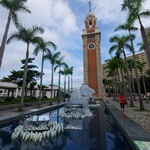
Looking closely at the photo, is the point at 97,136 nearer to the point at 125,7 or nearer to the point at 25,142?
the point at 25,142

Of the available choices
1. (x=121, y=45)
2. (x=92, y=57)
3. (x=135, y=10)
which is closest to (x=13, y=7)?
(x=135, y=10)

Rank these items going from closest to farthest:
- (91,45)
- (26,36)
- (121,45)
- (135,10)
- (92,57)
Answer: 1. (135,10)
2. (26,36)
3. (121,45)
4. (92,57)
5. (91,45)

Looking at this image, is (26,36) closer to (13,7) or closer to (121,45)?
(13,7)

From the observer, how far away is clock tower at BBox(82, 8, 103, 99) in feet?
120

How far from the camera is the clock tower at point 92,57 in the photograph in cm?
3659

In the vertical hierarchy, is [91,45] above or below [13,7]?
above

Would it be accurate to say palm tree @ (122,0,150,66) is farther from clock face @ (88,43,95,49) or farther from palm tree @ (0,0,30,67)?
clock face @ (88,43,95,49)

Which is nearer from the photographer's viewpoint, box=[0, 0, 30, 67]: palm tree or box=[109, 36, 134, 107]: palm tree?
box=[0, 0, 30, 67]: palm tree

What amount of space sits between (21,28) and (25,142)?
501 inches

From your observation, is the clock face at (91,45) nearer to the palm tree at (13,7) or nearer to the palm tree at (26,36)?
the palm tree at (26,36)

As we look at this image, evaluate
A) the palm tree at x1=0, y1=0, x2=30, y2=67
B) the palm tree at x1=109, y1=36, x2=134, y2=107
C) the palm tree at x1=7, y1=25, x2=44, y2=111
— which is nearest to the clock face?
the palm tree at x1=109, y1=36, x2=134, y2=107

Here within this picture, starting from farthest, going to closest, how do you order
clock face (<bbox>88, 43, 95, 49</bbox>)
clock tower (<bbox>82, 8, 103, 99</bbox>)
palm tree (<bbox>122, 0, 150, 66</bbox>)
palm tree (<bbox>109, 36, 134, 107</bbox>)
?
clock face (<bbox>88, 43, 95, 49</bbox>), clock tower (<bbox>82, 8, 103, 99</bbox>), palm tree (<bbox>109, 36, 134, 107</bbox>), palm tree (<bbox>122, 0, 150, 66</bbox>)

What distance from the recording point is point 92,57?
1544 inches

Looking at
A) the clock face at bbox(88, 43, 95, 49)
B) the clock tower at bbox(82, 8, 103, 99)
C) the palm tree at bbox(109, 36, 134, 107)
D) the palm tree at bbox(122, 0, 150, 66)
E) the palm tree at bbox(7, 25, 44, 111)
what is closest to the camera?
the palm tree at bbox(122, 0, 150, 66)
